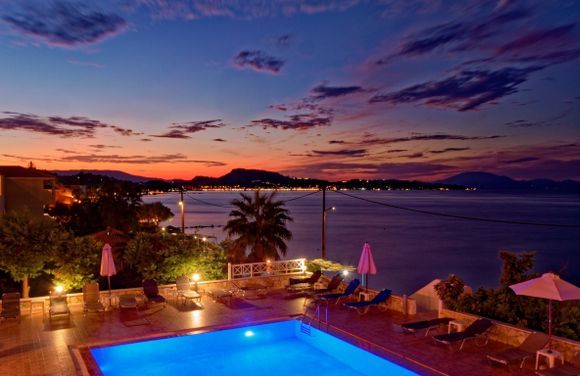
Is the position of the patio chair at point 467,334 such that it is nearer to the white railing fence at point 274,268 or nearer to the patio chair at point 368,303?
the patio chair at point 368,303

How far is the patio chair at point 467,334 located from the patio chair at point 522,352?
77cm

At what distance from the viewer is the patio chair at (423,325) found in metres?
10.1

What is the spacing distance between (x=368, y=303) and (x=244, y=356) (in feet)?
12.1

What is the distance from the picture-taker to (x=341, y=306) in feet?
43.6

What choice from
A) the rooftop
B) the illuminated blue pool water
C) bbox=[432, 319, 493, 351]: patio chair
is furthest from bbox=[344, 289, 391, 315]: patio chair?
the rooftop

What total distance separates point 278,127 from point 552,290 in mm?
27890

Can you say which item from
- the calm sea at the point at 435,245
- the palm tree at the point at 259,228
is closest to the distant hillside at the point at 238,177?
the calm sea at the point at 435,245

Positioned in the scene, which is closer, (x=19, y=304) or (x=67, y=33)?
(x=19, y=304)

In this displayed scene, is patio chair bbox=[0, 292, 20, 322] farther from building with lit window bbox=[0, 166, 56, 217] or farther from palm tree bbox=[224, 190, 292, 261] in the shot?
building with lit window bbox=[0, 166, 56, 217]

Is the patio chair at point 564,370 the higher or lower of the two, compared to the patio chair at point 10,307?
lower

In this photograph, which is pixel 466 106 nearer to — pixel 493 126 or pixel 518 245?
pixel 493 126

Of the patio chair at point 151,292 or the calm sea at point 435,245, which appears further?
the calm sea at point 435,245

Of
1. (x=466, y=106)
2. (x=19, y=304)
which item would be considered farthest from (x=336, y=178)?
(x=19, y=304)

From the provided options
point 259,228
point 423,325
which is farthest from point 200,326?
point 259,228
